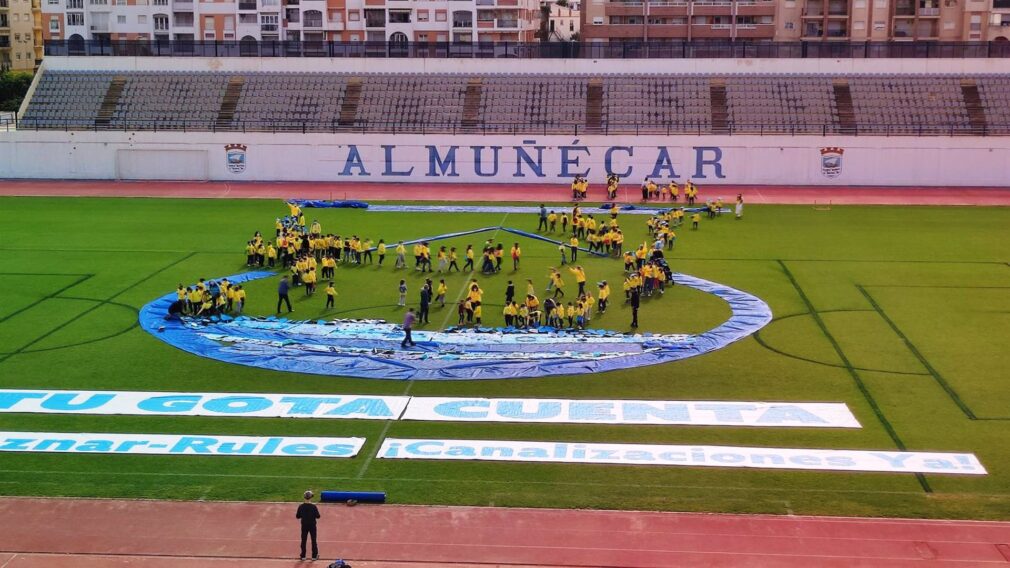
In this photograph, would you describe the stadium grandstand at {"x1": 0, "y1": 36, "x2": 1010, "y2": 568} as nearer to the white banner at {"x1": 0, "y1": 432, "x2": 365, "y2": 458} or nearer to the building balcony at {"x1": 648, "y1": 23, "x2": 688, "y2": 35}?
the white banner at {"x1": 0, "y1": 432, "x2": 365, "y2": 458}

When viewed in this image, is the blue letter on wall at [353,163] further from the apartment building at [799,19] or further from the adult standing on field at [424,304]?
the apartment building at [799,19]

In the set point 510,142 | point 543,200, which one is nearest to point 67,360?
point 543,200

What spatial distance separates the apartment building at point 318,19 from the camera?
9306 centimetres

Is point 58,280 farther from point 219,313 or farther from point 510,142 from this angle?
point 510,142

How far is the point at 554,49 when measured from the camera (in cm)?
6950

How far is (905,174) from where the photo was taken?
6181 cm

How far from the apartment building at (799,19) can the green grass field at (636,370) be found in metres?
39.1

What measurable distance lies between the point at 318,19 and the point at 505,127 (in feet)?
116

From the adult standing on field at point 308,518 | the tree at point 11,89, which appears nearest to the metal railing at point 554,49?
the tree at point 11,89

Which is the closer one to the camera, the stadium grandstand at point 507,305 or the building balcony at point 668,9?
the stadium grandstand at point 507,305

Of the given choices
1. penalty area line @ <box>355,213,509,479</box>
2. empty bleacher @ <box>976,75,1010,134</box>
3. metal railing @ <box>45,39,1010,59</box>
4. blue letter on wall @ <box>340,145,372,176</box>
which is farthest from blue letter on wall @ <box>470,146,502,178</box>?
empty bleacher @ <box>976,75,1010,134</box>

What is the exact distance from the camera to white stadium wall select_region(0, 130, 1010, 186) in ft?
202

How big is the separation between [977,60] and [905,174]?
10.3 meters

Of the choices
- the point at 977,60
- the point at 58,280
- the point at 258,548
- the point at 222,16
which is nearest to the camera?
the point at 258,548
